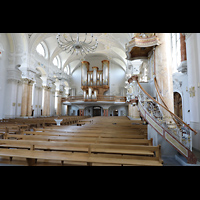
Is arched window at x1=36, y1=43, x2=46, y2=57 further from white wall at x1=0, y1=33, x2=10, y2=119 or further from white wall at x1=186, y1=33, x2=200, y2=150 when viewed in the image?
white wall at x1=186, y1=33, x2=200, y2=150

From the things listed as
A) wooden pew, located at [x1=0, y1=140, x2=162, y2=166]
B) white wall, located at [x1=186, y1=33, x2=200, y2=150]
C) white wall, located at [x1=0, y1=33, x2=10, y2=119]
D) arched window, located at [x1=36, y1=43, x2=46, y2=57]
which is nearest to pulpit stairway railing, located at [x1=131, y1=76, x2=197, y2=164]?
white wall, located at [x1=186, y1=33, x2=200, y2=150]

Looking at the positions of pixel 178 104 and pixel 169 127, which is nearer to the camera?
pixel 169 127

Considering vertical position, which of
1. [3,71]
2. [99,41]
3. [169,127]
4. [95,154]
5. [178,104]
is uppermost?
[99,41]

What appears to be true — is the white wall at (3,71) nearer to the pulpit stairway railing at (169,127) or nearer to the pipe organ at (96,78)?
the pulpit stairway railing at (169,127)

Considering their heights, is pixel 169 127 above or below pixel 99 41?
below

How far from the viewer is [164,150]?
4.18 m

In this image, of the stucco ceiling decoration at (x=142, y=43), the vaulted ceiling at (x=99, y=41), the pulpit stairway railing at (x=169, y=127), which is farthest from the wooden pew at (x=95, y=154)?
the vaulted ceiling at (x=99, y=41)

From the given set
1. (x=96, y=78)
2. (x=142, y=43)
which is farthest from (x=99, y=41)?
(x=142, y=43)

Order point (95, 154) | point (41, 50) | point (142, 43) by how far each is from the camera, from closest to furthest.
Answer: point (95, 154), point (142, 43), point (41, 50)

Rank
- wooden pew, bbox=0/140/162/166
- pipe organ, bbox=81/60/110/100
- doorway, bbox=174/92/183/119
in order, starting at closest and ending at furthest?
1. wooden pew, bbox=0/140/162/166
2. doorway, bbox=174/92/183/119
3. pipe organ, bbox=81/60/110/100

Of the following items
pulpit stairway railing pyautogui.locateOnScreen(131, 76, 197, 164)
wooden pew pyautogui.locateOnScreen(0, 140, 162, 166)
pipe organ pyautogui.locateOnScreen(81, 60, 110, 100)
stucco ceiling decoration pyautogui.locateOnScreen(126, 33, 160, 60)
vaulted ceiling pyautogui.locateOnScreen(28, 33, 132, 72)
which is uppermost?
vaulted ceiling pyautogui.locateOnScreen(28, 33, 132, 72)

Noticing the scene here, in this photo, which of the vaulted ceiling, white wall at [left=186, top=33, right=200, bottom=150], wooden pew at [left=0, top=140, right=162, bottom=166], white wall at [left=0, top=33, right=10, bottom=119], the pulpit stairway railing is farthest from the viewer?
the vaulted ceiling

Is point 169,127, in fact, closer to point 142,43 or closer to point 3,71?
point 142,43
